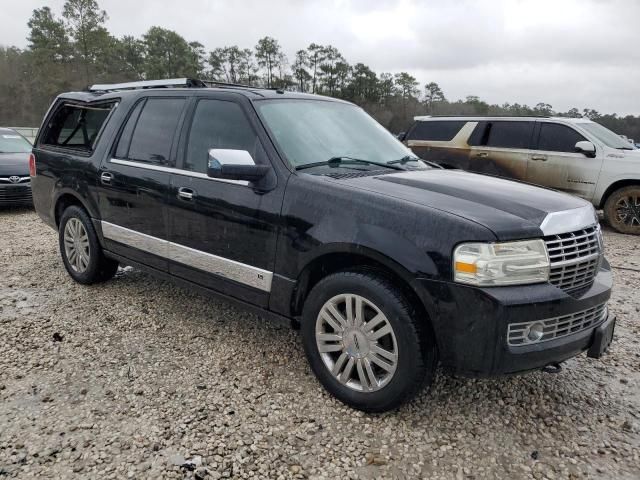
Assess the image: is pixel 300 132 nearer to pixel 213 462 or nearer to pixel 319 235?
pixel 319 235

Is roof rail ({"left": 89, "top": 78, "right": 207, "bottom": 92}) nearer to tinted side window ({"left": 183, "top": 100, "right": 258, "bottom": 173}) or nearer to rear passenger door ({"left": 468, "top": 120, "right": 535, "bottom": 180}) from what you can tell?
tinted side window ({"left": 183, "top": 100, "right": 258, "bottom": 173})

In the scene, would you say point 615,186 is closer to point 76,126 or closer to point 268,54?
point 76,126

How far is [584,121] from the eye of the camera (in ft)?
28.3

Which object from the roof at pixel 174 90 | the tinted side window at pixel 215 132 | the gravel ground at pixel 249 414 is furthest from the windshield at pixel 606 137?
the tinted side window at pixel 215 132

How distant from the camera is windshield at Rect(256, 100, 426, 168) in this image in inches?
125

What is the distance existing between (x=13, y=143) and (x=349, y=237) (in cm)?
1005

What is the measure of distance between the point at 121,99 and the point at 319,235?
8.53ft

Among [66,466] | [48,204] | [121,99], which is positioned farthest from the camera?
[48,204]

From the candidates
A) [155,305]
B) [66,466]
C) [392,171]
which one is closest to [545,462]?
[392,171]

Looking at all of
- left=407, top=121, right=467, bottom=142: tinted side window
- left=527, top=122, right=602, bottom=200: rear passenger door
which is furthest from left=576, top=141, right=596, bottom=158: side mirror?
left=407, top=121, right=467, bottom=142: tinted side window

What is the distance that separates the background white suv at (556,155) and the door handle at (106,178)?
681 cm

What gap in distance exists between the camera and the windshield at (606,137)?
8.32 m

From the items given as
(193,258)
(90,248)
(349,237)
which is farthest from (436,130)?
(349,237)

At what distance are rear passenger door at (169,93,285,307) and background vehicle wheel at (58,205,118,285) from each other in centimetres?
124
